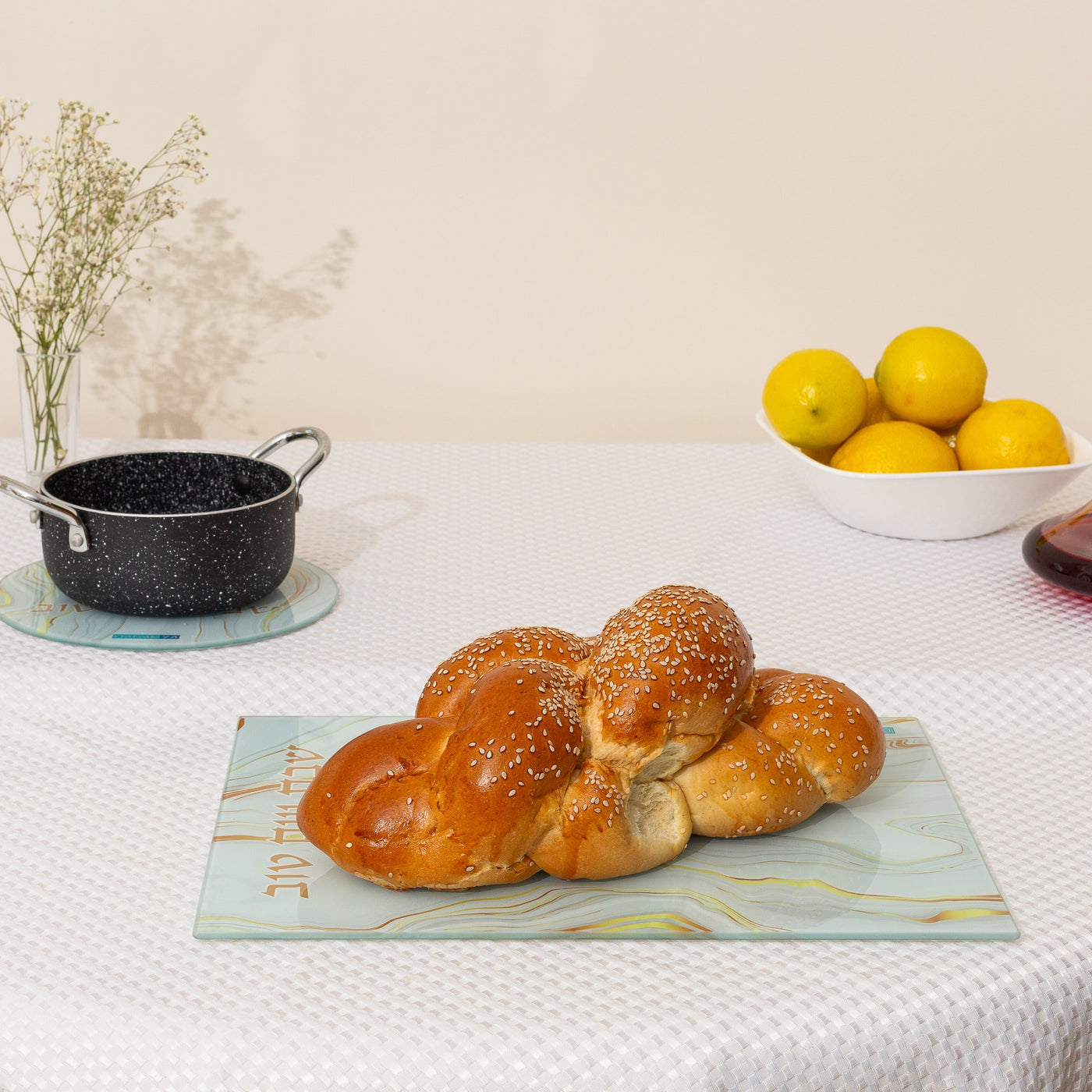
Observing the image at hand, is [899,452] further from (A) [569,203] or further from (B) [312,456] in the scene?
(A) [569,203]

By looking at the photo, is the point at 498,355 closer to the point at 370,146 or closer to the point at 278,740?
the point at 370,146

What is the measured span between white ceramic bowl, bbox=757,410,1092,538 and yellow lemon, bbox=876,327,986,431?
75 millimetres

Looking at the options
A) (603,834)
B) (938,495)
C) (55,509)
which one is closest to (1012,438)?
(938,495)

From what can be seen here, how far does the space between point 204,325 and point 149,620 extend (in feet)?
3.77

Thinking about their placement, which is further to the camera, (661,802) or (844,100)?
(844,100)

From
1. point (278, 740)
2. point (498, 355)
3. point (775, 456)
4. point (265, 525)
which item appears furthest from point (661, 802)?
point (498, 355)

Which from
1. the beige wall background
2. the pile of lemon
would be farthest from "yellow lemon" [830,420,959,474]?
the beige wall background

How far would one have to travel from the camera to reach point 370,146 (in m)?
1.83

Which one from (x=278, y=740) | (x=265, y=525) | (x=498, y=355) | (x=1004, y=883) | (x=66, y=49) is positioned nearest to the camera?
(x=1004, y=883)

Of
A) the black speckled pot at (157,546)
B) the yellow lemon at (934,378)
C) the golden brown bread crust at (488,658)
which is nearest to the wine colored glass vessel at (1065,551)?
the yellow lemon at (934,378)

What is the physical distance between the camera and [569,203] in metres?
1.88

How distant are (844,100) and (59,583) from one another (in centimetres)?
146

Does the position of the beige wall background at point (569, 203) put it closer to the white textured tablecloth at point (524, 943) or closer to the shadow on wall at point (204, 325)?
the shadow on wall at point (204, 325)

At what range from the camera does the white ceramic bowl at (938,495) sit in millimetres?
1059
